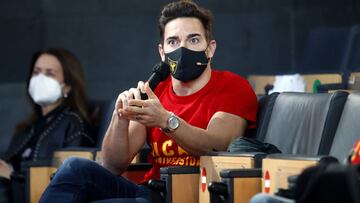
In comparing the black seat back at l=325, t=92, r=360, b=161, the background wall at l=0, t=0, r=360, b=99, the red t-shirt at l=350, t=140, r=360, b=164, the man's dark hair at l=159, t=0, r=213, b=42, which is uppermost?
the background wall at l=0, t=0, r=360, b=99

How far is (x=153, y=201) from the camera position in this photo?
428cm

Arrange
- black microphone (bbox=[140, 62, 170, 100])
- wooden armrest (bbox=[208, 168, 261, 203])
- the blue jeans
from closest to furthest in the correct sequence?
1. wooden armrest (bbox=[208, 168, 261, 203])
2. the blue jeans
3. black microphone (bbox=[140, 62, 170, 100])

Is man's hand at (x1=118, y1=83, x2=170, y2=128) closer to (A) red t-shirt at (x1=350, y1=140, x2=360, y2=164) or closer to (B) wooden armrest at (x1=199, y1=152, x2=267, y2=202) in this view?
(B) wooden armrest at (x1=199, y1=152, x2=267, y2=202)

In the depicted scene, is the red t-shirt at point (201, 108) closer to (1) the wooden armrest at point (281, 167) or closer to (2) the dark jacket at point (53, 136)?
(1) the wooden armrest at point (281, 167)

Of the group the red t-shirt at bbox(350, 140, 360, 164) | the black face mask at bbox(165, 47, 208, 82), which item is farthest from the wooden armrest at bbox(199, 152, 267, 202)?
the red t-shirt at bbox(350, 140, 360, 164)

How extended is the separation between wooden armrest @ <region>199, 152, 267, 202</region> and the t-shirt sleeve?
382 mm

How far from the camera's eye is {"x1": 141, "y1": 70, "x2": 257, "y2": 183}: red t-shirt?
4.51 metres

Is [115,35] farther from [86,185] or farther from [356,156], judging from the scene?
[356,156]

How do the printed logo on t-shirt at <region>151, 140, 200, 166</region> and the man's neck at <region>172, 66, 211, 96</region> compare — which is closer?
the printed logo on t-shirt at <region>151, 140, 200, 166</region>

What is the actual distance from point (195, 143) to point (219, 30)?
Result: 338 centimetres

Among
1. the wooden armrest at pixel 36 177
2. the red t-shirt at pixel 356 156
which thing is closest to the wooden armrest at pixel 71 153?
the wooden armrest at pixel 36 177

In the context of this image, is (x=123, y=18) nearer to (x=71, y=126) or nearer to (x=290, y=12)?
(x=290, y=12)

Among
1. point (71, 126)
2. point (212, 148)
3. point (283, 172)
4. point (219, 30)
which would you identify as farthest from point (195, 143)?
point (219, 30)

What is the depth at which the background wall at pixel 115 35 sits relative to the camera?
7609 millimetres
